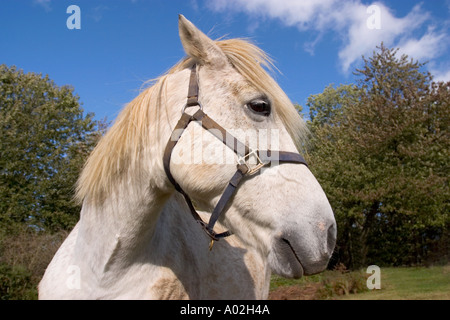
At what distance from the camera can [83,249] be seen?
2.58 meters

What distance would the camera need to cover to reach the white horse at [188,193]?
6.47ft

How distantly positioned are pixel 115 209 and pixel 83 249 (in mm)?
444

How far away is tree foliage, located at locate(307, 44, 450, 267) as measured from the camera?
18.7m

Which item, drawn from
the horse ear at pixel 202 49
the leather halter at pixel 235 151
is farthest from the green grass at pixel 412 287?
the horse ear at pixel 202 49

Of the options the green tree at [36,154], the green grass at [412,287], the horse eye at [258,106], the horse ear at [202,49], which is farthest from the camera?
the green tree at [36,154]

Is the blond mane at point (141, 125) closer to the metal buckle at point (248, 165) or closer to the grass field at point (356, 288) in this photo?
the metal buckle at point (248, 165)

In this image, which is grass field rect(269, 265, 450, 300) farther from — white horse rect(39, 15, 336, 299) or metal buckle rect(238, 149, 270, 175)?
metal buckle rect(238, 149, 270, 175)

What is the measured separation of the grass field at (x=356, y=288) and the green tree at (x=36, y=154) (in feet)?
37.0

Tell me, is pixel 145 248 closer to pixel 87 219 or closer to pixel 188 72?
pixel 87 219

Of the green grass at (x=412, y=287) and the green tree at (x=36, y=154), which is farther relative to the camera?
the green tree at (x=36, y=154)

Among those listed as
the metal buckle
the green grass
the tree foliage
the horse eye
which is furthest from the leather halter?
the tree foliage

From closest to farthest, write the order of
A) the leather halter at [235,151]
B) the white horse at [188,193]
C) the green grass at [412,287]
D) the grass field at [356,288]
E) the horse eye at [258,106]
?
the white horse at [188,193]
the leather halter at [235,151]
the horse eye at [258,106]
the green grass at [412,287]
the grass field at [356,288]

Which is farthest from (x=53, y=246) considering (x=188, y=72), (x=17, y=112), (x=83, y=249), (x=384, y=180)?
(x=384, y=180)
